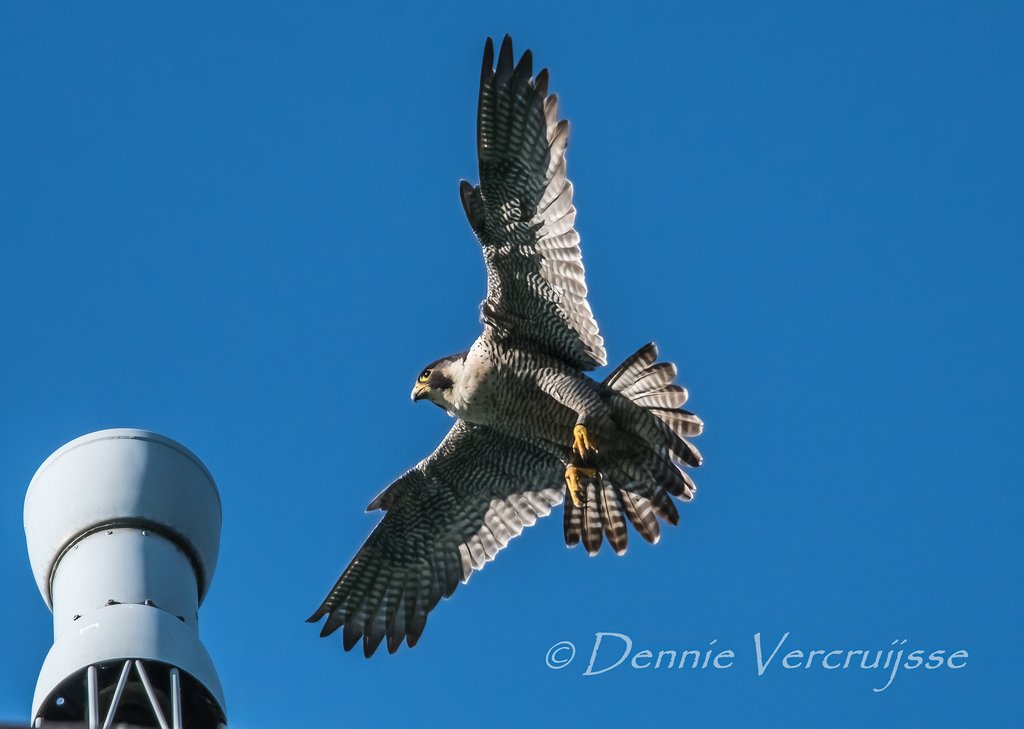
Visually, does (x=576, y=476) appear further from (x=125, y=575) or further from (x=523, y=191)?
(x=125, y=575)

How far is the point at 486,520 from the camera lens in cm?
1181

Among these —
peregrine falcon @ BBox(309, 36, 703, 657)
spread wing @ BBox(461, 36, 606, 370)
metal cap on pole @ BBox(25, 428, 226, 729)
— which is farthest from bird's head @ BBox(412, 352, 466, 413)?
metal cap on pole @ BBox(25, 428, 226, 729)

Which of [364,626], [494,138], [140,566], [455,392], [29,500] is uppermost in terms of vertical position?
[494,138]

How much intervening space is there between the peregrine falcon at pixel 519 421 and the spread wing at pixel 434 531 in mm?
11

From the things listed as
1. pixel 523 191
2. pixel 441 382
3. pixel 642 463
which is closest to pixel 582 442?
pixel 642 463

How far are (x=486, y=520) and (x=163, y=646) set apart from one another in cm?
536

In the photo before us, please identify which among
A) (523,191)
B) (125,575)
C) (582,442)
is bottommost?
(125,575)

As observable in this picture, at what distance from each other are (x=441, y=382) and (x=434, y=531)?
5.52ft

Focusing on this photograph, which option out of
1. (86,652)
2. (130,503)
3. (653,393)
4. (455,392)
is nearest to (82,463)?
(130,503)

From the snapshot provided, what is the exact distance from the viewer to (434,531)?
467 inches

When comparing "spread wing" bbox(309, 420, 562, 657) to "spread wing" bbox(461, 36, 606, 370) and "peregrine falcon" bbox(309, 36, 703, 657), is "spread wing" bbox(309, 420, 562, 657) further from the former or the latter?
"spread wing" bbox(461, 36, 606, 370)

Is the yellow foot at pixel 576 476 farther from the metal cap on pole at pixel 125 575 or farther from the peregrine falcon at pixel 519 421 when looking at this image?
the metal cap on pole at pixel 125 575

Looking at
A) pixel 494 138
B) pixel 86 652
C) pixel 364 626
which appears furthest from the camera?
pixel 364 626

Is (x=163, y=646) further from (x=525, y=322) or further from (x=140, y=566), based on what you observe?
(x=525, y=322)
